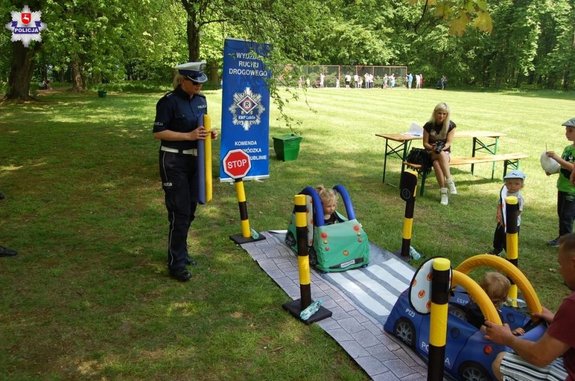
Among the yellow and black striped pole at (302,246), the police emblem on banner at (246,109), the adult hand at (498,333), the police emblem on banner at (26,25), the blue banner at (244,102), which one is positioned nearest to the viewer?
the adult hand at (498,333)

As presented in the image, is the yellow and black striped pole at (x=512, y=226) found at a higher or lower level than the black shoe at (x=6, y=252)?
higher

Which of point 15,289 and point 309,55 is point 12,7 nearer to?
point 309,55

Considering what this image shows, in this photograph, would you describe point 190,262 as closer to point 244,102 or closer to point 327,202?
point 327,202

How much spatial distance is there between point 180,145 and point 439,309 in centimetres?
316

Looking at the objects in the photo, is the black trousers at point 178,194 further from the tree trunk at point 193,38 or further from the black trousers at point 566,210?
the tree trunk at point 193,38

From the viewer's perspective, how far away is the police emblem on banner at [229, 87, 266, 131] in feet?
28.0

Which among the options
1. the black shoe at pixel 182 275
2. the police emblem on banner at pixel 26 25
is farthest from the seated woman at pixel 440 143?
the police emblem on banner at pixel 26 25

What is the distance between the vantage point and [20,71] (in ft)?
74.6

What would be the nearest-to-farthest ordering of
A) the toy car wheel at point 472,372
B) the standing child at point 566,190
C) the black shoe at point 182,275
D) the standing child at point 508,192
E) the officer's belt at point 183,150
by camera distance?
the toy car wheel at point 472,372, the officer's belt at point 183,150, the black shoe at point 182,275, the standing child at point 508,192, the standing child at point 566,190

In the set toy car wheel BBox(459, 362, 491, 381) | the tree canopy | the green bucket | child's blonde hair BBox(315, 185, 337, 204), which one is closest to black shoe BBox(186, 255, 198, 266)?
child's blonde hair BBox(315, 185, 337, 204)

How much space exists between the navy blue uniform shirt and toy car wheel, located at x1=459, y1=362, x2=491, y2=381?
329 cm

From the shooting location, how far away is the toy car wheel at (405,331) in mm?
3965

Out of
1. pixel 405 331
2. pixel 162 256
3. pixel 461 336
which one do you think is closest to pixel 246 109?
pixel 162 256

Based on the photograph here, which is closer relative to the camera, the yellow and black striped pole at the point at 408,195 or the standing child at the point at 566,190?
the yellow and black striped pole at the point at 408,195
